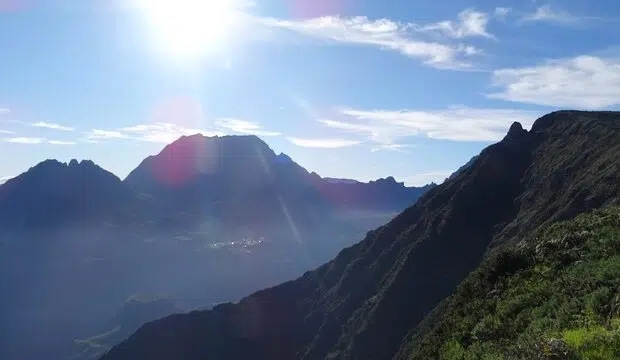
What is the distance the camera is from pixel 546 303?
1897 cm

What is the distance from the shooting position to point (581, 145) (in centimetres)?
10056

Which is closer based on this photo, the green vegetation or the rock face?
the green vegetation

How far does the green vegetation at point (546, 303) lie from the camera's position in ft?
42.1

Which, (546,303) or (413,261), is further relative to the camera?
(413,261)

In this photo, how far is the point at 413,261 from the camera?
101 metres

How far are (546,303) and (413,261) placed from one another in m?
Result: 83.2

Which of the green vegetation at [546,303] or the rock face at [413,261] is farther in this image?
the rock face at [413,261]

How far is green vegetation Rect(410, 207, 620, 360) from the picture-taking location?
42.1 ft

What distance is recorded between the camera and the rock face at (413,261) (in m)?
88.4

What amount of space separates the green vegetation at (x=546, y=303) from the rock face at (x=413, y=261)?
2054 inches

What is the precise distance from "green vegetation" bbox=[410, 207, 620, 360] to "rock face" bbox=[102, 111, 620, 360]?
52182 mm

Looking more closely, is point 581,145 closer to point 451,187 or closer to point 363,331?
point 451,187

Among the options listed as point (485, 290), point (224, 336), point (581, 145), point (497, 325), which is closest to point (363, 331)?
point (224, 336)

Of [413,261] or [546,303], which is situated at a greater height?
[546,303]
